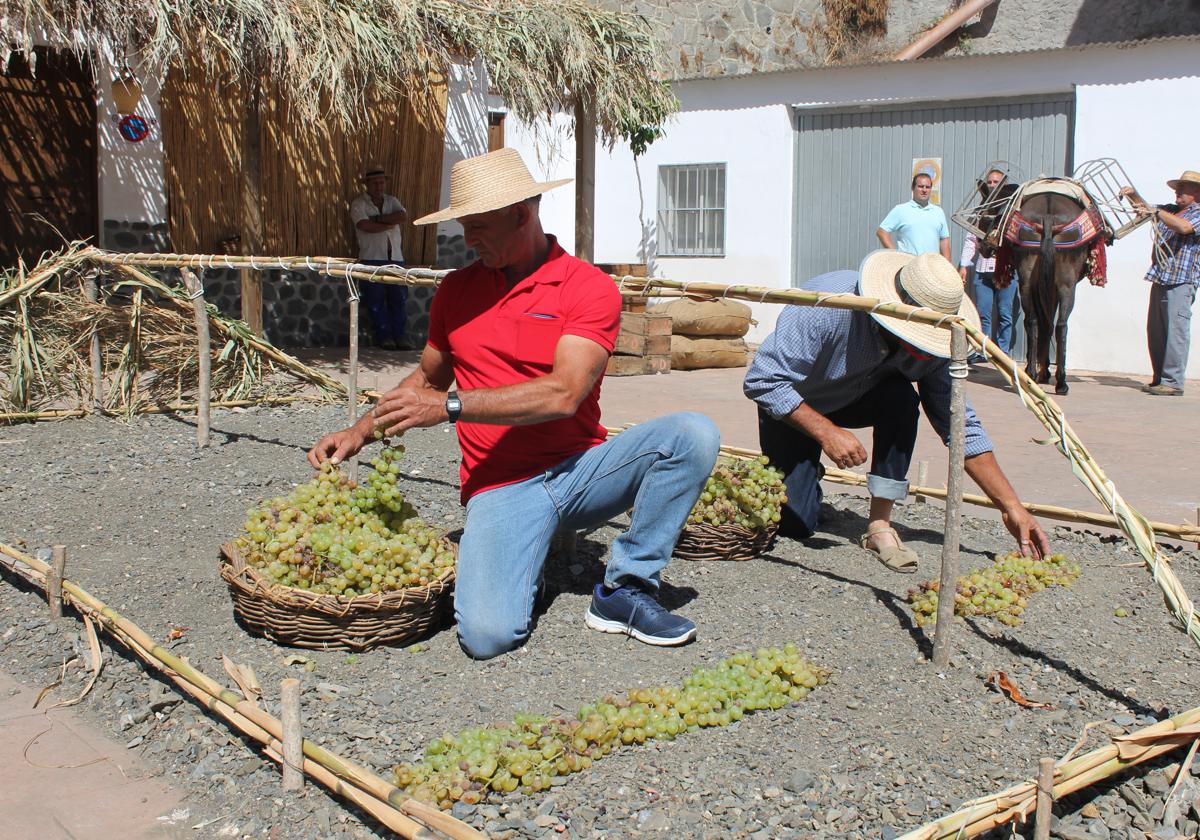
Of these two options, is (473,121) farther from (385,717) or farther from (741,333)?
(385,717)

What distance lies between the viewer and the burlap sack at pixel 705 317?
1127 cm

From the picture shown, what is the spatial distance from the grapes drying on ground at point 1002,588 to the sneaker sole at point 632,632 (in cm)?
72

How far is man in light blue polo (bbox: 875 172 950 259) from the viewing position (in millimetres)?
10773

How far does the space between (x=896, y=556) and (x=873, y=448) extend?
17.3 inches

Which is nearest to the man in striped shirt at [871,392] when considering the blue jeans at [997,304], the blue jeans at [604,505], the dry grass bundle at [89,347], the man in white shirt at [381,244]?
the blue jeans at [604,505]

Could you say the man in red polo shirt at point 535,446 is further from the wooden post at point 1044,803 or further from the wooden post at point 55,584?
the wooden post at point 1044,803

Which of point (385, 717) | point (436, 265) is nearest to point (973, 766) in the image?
point (385, 717)

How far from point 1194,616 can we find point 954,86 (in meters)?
10.2

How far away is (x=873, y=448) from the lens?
180 inches

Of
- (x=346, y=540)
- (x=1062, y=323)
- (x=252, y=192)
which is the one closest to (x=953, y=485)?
(x=346, y=540)

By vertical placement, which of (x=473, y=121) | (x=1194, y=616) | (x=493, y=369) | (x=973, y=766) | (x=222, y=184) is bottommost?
(x=973, y=766)

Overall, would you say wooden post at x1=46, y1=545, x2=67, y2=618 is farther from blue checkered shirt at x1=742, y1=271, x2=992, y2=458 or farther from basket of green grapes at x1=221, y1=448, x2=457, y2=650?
blue checkered shirt at x1=742, y1=271, x2=992, y2=458

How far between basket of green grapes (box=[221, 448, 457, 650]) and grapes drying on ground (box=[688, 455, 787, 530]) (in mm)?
1078

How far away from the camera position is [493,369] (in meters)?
3.61
